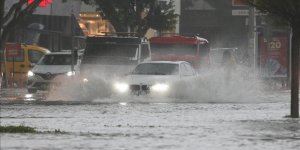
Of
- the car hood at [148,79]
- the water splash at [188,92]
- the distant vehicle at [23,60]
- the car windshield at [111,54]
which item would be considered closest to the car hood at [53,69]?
the car windshield at [111,54]

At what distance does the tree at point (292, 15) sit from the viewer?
83.3 feet

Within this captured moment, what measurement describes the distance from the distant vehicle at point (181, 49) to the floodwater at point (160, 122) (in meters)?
11.6

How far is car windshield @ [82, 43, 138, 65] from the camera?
40.6 m

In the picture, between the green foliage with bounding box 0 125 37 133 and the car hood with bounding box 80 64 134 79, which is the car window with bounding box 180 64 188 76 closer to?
the car hood with bounding box 80 64 134 79

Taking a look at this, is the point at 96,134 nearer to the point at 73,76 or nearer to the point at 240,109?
the point at 240,109

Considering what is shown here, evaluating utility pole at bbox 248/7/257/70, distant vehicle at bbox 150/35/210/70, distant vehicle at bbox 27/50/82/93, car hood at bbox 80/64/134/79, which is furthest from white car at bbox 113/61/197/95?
utility pole at bbox 248/7/257/70

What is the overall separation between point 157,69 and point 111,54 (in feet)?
11.9

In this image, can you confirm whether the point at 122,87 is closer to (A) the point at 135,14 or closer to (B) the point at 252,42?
(B) the point at 252,42

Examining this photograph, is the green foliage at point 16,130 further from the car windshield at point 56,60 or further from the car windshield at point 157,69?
the car windshield at point 56,60

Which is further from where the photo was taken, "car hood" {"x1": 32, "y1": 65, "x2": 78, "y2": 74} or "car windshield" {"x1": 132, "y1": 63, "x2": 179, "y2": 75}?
"car hood" {"x1": 32, "y1": 65, "x2": 78, "y2": 74}

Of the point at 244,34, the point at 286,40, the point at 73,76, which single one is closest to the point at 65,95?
the point at 73,76

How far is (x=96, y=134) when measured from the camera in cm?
1961

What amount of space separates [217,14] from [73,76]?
266 ft

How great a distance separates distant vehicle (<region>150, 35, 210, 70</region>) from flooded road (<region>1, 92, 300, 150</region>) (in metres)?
15.9
